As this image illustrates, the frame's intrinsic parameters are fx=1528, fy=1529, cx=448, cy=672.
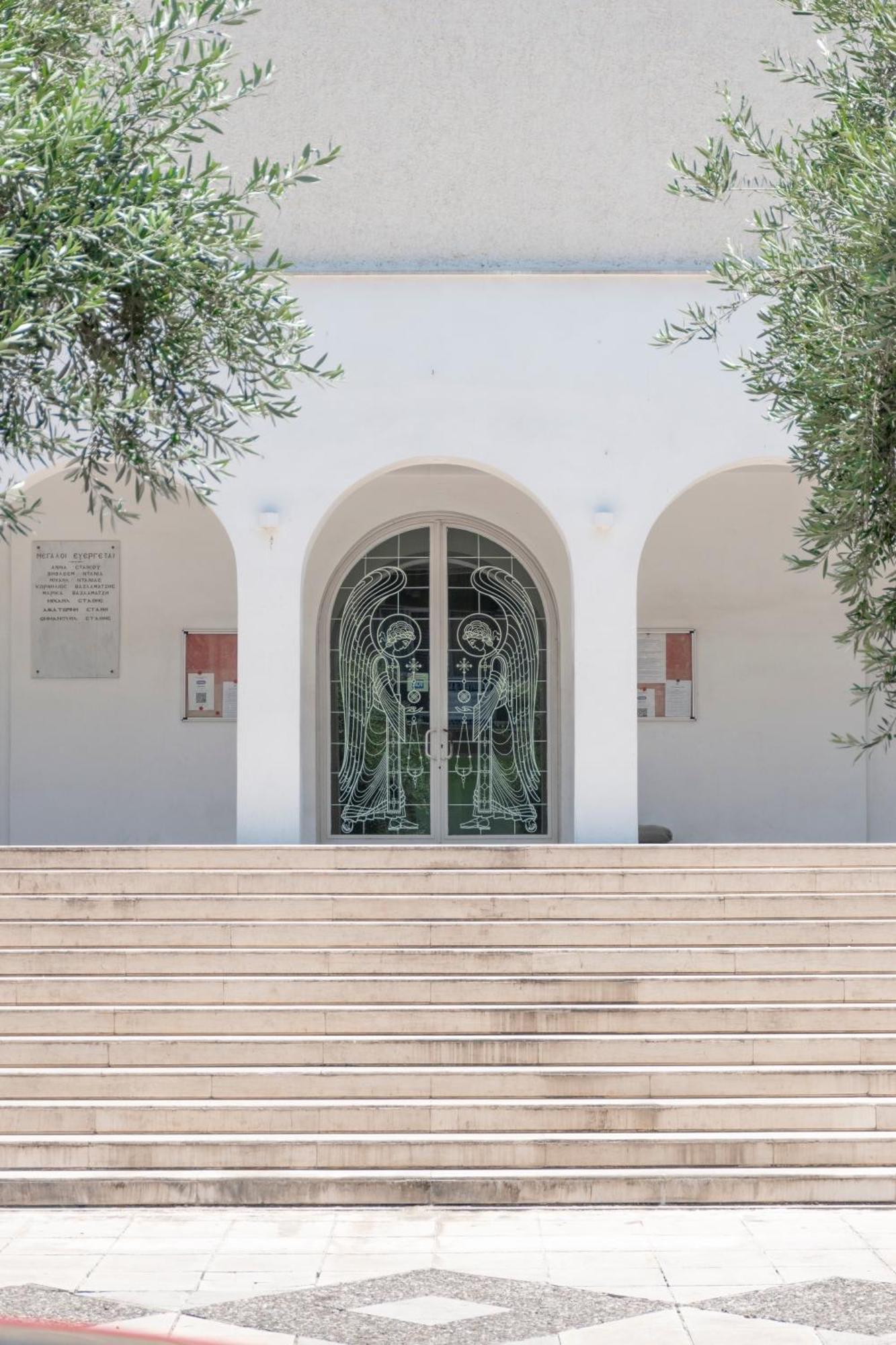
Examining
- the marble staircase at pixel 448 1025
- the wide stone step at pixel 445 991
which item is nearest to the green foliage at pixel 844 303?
the marble staircase at pixel 448 1025

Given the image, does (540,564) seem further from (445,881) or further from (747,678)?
(445,881)

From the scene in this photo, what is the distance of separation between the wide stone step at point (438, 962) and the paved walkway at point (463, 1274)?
166 cm

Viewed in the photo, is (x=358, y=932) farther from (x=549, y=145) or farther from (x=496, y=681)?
(x=549, y=145)

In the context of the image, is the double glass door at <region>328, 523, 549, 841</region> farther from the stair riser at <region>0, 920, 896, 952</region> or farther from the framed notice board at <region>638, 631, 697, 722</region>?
the stair riser at <region>0, 920, 896, 952</region>

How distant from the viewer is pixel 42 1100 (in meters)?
7.16

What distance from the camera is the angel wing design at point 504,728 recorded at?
11.8m

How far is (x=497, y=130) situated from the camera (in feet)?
33.2

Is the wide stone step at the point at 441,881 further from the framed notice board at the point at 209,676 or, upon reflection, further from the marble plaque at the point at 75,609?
the marble plaque at the point at 75,609

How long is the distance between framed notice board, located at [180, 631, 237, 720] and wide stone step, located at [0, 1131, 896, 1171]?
5.55 meters

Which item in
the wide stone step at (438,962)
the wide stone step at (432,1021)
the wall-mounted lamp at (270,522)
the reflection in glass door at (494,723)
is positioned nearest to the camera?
the wide stone step at (432,1021)

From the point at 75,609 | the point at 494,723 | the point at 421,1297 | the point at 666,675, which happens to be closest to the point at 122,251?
the point at 421,1297

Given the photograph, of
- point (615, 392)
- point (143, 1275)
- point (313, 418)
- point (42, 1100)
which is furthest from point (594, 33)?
point (143, 1275)

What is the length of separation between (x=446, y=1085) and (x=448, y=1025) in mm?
423

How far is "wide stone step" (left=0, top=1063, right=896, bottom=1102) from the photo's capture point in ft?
23.6
